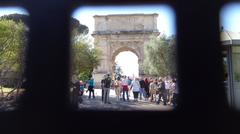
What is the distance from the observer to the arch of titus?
2570 cm

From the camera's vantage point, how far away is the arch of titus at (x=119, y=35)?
2570cm

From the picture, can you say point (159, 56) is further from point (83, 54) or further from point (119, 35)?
point (119, 35)

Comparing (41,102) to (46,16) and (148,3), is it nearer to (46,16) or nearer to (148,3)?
(46,16)

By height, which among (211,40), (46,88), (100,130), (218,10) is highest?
(218,10)

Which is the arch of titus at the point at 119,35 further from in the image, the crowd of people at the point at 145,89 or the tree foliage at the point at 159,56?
the crowd of people at the point at 145,89

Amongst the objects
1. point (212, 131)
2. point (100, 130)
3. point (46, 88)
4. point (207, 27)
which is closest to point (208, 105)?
point (212, 131)

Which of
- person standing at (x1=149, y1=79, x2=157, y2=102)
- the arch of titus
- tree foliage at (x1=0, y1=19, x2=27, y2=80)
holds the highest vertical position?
the arch of titus

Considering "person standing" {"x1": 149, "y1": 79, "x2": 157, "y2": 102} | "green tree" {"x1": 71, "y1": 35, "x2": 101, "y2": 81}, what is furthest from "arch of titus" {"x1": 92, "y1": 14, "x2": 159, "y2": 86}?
"person standing" {"x1": 149, "y1": 79, "x2": 157, "y2": 102}

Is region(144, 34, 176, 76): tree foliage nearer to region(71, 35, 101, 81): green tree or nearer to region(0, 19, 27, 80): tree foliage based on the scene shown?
region(71, 35, 101, 81): green tree

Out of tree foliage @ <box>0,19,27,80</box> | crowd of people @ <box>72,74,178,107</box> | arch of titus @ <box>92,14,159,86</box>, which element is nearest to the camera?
tree foliage @ <box>0,19,27,80</box>

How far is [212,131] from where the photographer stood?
6848mm

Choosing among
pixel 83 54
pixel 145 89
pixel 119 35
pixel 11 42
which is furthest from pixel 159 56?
pixel 11 42

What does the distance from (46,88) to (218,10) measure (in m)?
3.38

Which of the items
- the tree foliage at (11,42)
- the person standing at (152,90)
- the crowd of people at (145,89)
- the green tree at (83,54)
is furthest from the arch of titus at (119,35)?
the tree foliage at (11,42)
